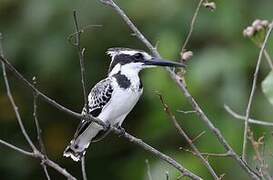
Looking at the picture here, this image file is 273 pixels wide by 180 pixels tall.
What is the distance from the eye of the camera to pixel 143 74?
5.10 m

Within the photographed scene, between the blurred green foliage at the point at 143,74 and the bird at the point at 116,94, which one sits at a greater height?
the bird at the point at 116,94

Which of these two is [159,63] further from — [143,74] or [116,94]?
[143,74]

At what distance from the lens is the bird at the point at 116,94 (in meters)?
3.51

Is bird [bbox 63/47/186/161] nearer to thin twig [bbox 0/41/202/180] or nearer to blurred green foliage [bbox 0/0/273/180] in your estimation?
thin twig [bbox 0/41/202/180]

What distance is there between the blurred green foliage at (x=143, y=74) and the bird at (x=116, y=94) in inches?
36.8

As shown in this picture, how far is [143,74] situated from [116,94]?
156 cm

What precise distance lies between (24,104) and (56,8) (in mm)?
885

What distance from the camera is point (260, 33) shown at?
113 inches

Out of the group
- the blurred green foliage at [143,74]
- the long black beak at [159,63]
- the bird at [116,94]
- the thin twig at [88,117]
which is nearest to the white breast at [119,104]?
the bird at [116,94]

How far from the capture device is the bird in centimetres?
351

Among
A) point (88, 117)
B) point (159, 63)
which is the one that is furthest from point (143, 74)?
point (88, 117)

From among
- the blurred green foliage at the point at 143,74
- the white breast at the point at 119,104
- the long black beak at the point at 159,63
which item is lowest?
the blurred green foliage at the point at 143,74

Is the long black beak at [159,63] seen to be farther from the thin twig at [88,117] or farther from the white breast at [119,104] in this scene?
the thin twig at [88,117]

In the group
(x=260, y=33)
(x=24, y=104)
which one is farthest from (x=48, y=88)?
(x=260, y=33)
